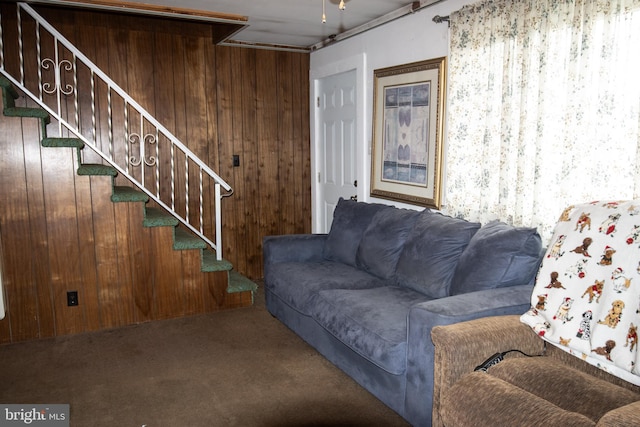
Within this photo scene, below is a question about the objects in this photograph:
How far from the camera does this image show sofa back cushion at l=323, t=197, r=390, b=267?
3.76 metres

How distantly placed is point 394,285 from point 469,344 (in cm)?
122

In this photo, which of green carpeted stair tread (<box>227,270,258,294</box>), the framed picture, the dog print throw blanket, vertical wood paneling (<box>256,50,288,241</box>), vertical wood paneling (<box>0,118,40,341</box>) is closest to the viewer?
the dog print throw blanket

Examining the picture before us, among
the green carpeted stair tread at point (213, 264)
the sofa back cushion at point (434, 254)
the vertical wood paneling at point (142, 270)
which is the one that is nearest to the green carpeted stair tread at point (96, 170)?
the vertical wood paneling at point (142, 270)

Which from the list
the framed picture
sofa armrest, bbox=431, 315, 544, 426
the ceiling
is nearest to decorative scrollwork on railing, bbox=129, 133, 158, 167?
the ceiling

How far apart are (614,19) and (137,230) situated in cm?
326

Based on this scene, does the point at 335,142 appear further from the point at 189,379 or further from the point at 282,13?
the point at 189,379

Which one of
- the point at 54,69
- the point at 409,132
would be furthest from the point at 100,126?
the point at 409,132

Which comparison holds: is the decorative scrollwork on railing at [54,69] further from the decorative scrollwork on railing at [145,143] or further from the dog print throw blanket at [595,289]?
the dog print throw blanket at [595,289]

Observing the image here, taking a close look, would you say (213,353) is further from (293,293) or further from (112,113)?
(112,113)

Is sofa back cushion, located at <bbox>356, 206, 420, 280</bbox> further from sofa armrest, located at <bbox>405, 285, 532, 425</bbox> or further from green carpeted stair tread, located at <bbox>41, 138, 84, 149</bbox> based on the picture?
green carpeted stair tread, located at <bbox>41, 138, 84, 149</bbox>

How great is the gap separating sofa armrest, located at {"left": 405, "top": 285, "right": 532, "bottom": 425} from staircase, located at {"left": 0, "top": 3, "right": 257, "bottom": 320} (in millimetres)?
2090

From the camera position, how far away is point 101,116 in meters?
4.21

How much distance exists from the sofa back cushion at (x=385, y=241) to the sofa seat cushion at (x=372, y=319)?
0.24 meters

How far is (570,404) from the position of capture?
171 centimetres
